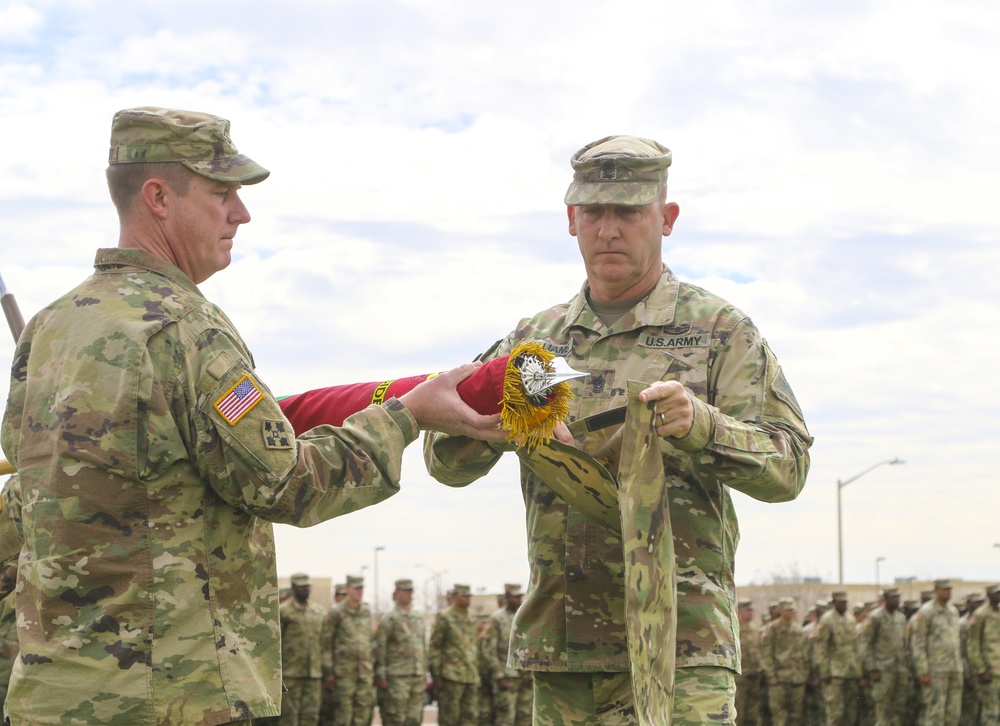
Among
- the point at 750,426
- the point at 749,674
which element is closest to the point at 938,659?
the point at 749,674

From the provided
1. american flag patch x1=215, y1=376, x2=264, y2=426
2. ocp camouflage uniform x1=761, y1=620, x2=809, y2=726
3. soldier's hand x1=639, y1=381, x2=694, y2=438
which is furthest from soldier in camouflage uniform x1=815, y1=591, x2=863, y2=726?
american flag patch x1=215, y1=376, x2=264, y2=426

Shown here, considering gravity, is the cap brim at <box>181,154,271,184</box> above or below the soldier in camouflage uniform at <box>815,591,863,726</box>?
above

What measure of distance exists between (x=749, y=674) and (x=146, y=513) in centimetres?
2234

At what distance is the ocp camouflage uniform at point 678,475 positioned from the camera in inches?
163

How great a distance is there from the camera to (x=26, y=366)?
362cm

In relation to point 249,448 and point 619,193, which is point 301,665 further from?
point 249,448

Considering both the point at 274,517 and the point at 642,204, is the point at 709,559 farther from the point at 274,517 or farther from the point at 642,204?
the point at 274,517

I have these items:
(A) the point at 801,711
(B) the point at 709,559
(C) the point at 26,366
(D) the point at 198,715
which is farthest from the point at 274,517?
(A) the point at 801,711

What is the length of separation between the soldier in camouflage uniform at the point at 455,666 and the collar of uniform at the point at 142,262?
61.7 feet

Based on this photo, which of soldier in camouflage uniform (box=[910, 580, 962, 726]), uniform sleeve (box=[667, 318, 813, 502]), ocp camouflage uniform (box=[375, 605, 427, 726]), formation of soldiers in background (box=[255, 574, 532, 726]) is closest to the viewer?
uniform sleeve (box=[667, 318, 813, 502])

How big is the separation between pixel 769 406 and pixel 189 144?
2071 millimetres

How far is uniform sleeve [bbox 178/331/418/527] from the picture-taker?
10.7 ft

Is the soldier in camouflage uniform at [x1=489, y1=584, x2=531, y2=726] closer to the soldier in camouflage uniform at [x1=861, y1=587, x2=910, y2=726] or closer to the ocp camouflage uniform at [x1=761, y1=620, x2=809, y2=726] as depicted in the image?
the ocp camouflage uniform at [x1=761, y1=620, x2=809, y2=726]

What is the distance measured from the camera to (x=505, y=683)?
22625 mm
